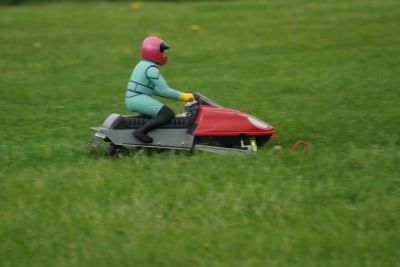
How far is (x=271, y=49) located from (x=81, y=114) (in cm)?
694

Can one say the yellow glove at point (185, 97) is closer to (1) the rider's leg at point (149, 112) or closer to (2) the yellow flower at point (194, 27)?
(1) the rider's leg at point (149, 112)

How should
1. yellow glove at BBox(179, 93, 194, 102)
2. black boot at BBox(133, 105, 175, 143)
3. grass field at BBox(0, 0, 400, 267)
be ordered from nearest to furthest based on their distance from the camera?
grass field at BBox(0, 0, 400, 267) < black boot at BBox(133, 105, 175, 143) < yellow glove at BBox(179, 93, 194, 102)

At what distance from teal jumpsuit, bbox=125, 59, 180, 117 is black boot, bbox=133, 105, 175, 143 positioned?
0.08 meters

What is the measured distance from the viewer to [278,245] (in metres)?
6.04

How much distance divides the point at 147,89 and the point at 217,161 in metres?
1.48

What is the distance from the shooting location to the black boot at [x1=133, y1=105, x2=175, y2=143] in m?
8.74

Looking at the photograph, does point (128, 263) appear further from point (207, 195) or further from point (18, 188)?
point (18, 188)

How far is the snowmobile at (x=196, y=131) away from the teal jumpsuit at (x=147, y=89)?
21 cm

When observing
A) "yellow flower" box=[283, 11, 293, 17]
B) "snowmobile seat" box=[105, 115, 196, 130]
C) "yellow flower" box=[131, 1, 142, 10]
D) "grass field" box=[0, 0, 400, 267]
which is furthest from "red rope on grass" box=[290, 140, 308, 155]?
"yellow flower" box=[131, 1, 142, 10]

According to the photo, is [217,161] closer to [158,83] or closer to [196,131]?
[196,131]

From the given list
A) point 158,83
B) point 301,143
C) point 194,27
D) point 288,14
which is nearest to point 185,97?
point 158,83

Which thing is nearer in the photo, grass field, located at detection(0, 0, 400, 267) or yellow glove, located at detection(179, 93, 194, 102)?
grass field, located at detection(0, 0, 400, 267)

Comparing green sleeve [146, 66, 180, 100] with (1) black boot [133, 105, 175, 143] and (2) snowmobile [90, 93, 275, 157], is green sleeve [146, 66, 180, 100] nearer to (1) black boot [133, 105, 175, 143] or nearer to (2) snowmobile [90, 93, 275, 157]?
(1) black boot [133, 105, 175, 143]

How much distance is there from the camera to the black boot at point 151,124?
8.74 m
